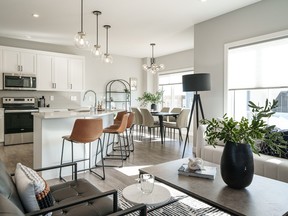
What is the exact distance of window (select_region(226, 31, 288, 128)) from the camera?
3.39 metres

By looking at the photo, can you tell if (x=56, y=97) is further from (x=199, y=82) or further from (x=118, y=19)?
(x=199, y=82)

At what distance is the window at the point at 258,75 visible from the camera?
339 centimetres

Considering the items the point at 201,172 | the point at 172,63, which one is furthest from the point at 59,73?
the point at 201,172

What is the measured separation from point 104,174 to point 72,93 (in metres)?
4.24

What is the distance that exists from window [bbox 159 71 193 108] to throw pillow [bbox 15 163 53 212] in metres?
6.22

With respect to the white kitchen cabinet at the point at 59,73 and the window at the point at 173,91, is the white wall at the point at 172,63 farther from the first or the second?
the white kitchen cabinet at the point at 59,73

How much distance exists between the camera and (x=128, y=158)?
4180 millimetres

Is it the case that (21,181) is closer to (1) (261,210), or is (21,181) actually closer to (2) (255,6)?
(1) (261,210)

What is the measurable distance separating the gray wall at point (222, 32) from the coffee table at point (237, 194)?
2.61 metres

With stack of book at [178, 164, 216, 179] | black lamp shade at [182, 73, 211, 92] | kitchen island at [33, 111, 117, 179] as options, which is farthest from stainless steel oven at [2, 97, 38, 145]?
stack of book at [178, 164, 216, 179]

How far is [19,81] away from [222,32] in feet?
16.6

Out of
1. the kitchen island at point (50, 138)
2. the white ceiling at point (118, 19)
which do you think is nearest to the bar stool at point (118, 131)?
the kitchen island at point (50, 138)

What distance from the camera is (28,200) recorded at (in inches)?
45.8

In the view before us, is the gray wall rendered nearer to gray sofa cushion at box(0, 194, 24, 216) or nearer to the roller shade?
the roller shade
